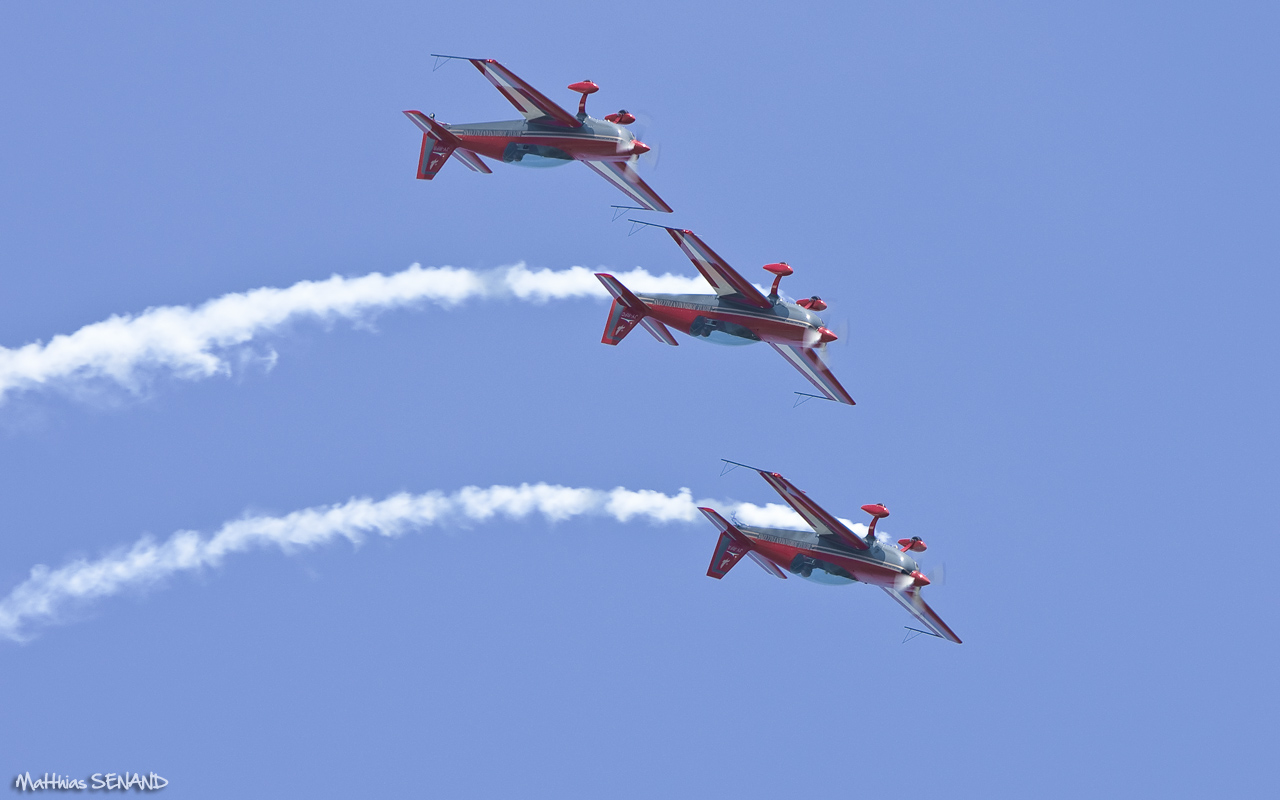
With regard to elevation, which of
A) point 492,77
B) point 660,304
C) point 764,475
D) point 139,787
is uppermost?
point 492,77

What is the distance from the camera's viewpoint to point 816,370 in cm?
15612

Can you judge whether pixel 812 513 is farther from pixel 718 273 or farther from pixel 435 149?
pixel 435 149

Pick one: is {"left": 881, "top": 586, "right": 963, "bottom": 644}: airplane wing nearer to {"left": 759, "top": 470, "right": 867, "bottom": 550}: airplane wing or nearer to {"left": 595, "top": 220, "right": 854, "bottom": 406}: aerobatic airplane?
{"left": 759, "top": 470, "right": 867, "bottom": 550}: airplane wing

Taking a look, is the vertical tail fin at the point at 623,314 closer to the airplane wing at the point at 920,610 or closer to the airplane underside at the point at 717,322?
the airplane underside at the point at 717,322

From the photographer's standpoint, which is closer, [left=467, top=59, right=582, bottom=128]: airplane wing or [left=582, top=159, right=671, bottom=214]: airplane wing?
[left=467, top=59, right=582, bottom=128]: airplane wing

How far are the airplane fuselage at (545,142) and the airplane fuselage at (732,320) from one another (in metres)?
7.88

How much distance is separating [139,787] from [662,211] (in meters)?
39.7

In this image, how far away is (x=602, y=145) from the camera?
504 feet

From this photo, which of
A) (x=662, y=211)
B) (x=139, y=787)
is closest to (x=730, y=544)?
(x=662, y=211)

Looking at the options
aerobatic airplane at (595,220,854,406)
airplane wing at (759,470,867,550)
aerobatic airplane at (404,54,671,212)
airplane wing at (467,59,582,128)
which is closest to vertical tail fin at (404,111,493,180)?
aerobatic airplane at (404,54,671,212)

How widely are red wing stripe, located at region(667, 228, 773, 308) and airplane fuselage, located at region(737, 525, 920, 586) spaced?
1242 centimetres

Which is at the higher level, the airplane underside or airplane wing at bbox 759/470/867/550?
the airplane underside

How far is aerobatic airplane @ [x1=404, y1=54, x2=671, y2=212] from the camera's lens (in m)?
152

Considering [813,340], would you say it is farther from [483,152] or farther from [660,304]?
[483,152]
